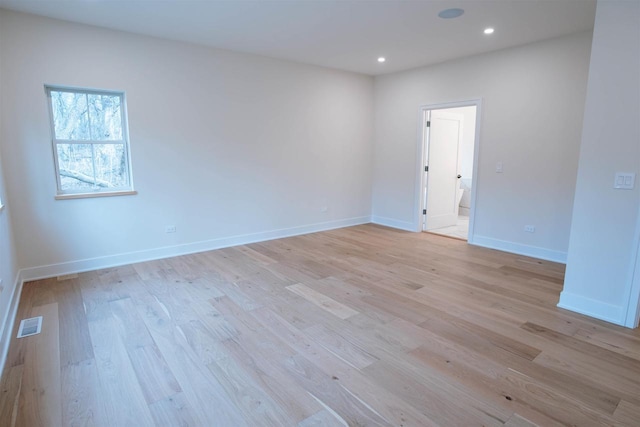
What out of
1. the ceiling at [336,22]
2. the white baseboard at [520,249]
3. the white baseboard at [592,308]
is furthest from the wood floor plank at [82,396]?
the white baseboard at [520,249]

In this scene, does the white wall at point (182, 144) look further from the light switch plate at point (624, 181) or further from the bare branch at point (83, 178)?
the light switch plate at point (624, 181)

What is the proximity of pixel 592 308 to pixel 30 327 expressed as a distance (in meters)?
4.64

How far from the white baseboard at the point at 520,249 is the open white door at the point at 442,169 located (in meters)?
1.09

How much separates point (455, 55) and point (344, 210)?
3.04m

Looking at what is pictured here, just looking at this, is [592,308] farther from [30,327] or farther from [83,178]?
[83,178]

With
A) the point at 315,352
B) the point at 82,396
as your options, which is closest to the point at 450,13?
the point at 315,352

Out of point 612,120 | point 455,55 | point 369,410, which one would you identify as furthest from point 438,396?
point 455,55

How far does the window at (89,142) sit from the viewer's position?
3.75 m

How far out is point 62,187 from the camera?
382 cm

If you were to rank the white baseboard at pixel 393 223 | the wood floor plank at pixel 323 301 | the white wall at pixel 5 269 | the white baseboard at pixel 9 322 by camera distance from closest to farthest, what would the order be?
the white baseboard at pixel 9 322, the white wall at pixel 5 269, the wood floor plank at pixel 323 301, the white baseboard at pixel 393 223

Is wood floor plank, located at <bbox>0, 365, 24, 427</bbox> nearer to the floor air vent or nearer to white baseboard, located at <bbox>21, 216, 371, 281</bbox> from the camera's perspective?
the floor air vent

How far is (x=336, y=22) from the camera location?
142 inches

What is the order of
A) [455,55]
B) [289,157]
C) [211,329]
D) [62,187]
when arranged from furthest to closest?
[289,157]
[455,55]
[62,187]
[211,329]

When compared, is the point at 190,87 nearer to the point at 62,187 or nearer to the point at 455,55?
the point at 62,187
